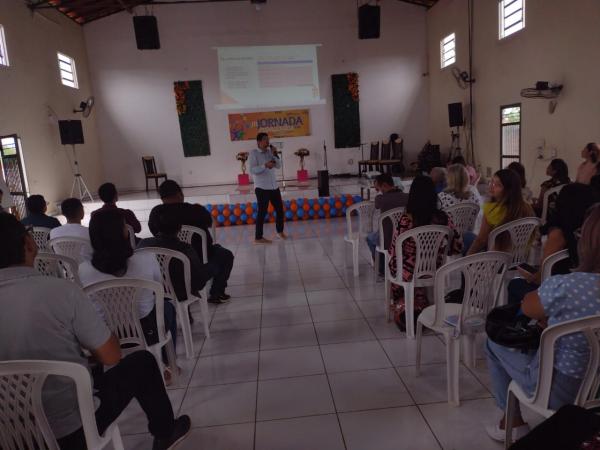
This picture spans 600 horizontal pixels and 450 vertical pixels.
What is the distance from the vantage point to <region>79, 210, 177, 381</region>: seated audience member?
2.00 m

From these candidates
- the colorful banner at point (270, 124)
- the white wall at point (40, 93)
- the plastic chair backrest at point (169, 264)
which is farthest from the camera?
the colorful banner at point (270, 124)

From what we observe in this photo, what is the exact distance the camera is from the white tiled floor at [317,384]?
1873 mm

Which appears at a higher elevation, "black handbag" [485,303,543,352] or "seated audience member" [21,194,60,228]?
"seated audience member" [21,194,60,228]

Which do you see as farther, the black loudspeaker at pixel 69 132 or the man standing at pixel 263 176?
the black loudspeaker at pixel 69 132

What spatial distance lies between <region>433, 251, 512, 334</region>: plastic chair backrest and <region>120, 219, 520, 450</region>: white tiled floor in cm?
37

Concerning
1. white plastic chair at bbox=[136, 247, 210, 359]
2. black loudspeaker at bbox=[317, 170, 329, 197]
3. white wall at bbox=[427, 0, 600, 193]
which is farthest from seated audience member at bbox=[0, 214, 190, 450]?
black loudspeaker at bbox=[317, 170, 329, 197]

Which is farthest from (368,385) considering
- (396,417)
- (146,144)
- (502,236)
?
(146,144)

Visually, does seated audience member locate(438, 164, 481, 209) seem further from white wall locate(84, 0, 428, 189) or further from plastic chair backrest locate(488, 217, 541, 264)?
white wall locate(84, 0, 428, 189)

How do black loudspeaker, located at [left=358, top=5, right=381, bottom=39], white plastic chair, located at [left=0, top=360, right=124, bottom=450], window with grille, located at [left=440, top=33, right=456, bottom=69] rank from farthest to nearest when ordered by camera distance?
window with grille, located at [left=440, top=33, right=456, bottom=69] < black loudspeaker, located at [left=358, top=5, right=381, bottom=39] < white plastic chair, located at [left=0, top=360, right=124, bottom=450]

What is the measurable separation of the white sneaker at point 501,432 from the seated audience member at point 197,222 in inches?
84.6

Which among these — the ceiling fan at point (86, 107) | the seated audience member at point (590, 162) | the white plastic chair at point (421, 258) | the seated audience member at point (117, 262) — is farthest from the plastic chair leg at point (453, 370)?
the ceiling fan at point (86, 107)

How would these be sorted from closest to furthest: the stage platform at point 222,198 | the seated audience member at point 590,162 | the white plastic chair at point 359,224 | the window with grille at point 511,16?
1. the seated audience member at point 590,162
2. the white plastic chair at point 359,224
3. the window with grille at point 511,16
4. the stage platform at point 222,198

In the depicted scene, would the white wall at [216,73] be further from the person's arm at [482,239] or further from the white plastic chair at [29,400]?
the white plastic chair at [29,400]

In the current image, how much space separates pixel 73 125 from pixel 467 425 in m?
8.83
